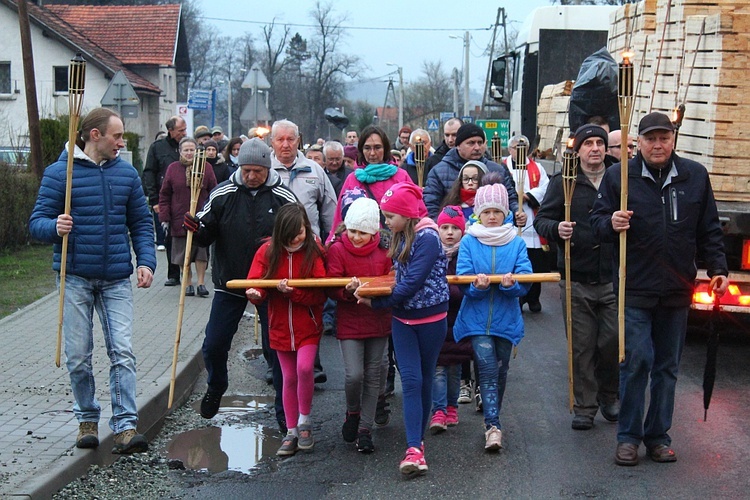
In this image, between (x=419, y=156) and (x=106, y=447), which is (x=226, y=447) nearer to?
(x=106, y=447)

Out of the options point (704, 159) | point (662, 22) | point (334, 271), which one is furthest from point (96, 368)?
point (662, 22)

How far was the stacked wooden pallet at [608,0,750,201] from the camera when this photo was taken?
905 centimetres

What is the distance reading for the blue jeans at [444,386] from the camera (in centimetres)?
743

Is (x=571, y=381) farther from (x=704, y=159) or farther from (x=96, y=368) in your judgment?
(x=96, y=368)

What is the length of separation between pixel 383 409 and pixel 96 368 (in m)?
2.68

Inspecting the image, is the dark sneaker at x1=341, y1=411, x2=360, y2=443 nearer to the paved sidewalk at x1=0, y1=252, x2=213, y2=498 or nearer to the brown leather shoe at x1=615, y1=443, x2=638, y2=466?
the paved sidewalk at x1=0, y1=252, x2=213, y2=498

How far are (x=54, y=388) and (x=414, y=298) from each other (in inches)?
125

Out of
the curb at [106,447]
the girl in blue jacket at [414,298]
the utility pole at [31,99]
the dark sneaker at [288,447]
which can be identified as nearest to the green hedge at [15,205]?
the utility pole at [31,99]

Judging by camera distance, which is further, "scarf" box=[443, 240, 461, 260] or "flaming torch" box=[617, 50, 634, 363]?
"scarf" box=[443, 240, 461, 260]

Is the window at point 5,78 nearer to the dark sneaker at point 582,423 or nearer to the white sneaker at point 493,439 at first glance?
the dark sneaker at point 582,423

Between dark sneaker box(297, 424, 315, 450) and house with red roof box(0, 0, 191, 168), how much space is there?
128 ft

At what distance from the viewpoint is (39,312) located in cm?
1215

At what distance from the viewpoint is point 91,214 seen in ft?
21.0

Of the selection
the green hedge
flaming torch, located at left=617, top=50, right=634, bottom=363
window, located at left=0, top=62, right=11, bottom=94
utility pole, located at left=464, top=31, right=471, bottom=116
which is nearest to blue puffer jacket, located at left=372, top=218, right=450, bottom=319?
flaming torch, located at left=617, top=50, right=634, bottom=363
